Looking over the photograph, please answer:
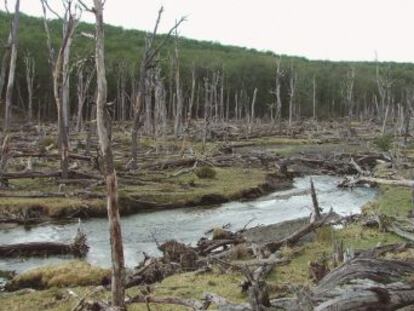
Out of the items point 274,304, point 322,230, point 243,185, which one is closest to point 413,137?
point 243,185

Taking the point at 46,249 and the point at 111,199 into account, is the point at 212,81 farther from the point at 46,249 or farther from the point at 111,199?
the point at 111,199

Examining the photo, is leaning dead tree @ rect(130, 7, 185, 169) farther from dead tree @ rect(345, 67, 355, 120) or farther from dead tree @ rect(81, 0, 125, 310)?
dead tree @ rect(345, 67, 355, 120)

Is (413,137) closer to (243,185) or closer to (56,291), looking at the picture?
(243,185)

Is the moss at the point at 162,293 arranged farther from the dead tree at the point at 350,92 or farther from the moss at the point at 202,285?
the dead tree at the point at 350,92

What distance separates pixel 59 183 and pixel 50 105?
61.9 m

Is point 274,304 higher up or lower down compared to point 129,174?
higher up

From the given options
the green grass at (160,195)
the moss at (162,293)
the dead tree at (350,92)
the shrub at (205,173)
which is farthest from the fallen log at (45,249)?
the dead tree at (350,92)

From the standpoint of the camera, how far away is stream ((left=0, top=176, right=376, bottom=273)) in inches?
799

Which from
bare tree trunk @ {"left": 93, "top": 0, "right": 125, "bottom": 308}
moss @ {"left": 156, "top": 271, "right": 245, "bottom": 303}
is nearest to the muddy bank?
moss @ {"left": 156, "top": 271, "right": 245, "bottom": 303}

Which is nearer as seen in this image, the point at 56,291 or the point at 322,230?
the point at 56,291

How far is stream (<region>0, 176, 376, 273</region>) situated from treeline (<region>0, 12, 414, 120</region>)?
151 ft

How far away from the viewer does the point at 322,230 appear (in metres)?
20.2

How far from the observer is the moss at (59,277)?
1580 centimetres

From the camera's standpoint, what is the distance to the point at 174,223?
2600 centimetres
